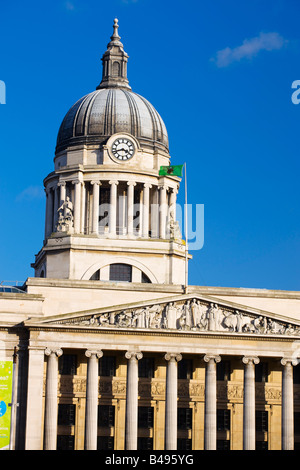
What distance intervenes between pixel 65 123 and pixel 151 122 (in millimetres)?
8494

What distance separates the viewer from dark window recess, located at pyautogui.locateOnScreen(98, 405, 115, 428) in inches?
4259

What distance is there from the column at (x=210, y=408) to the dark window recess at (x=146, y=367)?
208 inches

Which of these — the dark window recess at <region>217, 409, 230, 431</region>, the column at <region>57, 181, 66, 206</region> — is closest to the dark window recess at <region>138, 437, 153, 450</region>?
the dark window recess at <region>217, 409, 230, 431</region>

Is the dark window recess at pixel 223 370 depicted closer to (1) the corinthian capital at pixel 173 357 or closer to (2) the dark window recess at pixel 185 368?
(2) the dark window recess at pixel 185 368

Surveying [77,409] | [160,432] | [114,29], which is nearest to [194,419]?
[160,432]

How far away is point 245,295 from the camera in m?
113

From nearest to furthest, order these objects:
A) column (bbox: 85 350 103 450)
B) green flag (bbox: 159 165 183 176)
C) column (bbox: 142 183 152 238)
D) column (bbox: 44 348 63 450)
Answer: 1. column (bbox: 44 348 63 450)
2. column (bbox: 85 350 103 450)
3. green flag (bbox: 159 165 183 176)
4. column (bbox: 142 183 152 238)

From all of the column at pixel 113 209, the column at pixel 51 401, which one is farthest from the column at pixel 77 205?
the column at pixel 51 401

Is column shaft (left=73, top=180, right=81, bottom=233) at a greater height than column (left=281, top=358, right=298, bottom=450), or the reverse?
column shaft (left=73, top=180, right=81, bottom=233)

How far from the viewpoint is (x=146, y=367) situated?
361ft

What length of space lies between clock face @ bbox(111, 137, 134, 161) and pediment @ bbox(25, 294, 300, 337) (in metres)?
22.0

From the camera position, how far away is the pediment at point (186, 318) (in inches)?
4178

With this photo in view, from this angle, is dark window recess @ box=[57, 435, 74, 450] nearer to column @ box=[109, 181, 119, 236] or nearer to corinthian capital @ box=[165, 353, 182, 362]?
corinthian capital @ box=[165, 353, 182, 362]
